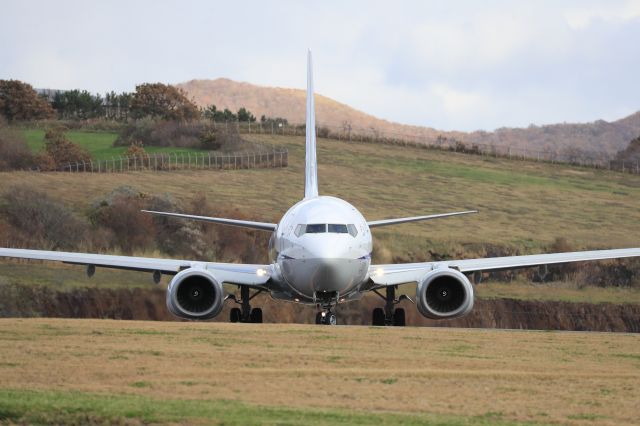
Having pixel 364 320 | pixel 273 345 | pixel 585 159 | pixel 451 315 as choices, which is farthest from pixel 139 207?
pixel 585 159

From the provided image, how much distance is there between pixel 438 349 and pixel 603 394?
6138 mm

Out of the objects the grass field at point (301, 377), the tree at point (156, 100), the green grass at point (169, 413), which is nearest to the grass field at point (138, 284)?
the grass field at point (301, 377)

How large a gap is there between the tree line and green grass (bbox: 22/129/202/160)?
12035 millimetres

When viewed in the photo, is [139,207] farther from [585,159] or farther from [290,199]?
[585,159]

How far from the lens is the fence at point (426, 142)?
119 metres

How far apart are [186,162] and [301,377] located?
Answer: 77.2 metres

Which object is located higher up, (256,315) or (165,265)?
(165,265)

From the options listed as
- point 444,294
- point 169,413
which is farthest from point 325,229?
point 169,413

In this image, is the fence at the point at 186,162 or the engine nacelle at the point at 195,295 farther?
the fence at the point at 186,162

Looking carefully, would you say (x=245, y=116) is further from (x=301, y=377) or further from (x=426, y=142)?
(x=301, y=377)

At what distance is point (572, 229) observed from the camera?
3083 inches

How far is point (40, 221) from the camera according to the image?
63.4 m

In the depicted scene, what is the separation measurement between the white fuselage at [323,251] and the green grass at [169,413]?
16.6 metres

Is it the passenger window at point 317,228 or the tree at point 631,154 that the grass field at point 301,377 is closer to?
the passenger window at point 317,228
